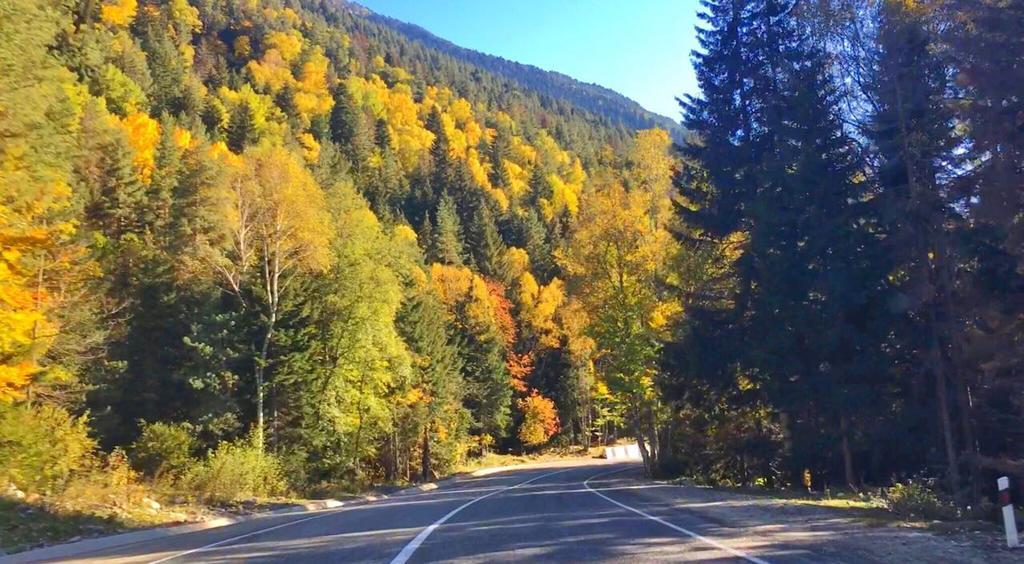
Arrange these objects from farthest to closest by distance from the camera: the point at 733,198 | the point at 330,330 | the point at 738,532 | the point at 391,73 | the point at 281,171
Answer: the point at 391,73 < the point at 330,330 < the point at 281,171 < the point at 733,198 < the point at 738,532

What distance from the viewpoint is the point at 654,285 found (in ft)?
95.8

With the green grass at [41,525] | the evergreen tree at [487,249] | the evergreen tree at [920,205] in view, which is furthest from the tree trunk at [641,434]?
the evergreen tree at [487,249]

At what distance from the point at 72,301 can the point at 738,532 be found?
25730 millimetres

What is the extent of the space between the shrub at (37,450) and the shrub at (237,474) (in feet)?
15.1

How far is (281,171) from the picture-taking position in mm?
31625

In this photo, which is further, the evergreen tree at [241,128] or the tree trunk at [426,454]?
the evergreen tree at [241,128]

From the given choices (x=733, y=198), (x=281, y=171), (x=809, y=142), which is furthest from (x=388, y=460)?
(x=809, y=142)

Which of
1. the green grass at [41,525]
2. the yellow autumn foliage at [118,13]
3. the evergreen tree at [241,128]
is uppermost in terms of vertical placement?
the yellow autumn foliage at [118,13]

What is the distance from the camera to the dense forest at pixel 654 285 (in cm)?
1720

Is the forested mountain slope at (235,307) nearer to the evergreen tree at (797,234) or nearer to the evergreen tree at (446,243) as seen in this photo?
the evergreen tree at (446,243)

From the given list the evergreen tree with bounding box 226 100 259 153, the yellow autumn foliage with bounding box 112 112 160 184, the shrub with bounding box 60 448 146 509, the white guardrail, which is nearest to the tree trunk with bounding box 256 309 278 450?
the shrub with bounding box 60 448 146 509

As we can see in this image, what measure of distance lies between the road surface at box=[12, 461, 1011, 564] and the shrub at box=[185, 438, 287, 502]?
1032 cm

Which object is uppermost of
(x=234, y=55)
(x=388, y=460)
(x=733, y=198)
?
(x=234, y=55)

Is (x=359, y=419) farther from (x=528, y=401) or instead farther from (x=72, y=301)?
(x=528, y=401)
